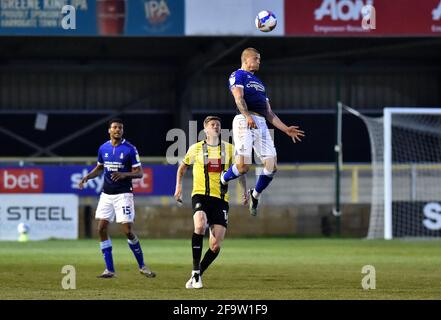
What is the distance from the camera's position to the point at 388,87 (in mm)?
45188

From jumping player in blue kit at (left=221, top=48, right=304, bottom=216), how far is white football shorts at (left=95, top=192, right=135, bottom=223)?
1960mm

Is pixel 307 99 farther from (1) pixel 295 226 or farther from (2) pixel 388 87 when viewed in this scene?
(1) pixel 295 226

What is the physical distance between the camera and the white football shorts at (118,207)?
59.9 ft

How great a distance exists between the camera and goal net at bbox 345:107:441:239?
3142 centimetres

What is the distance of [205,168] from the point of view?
665 inches

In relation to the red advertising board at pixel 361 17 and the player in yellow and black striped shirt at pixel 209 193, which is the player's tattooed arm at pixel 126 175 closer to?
the player in yellow and black striped shirt at pixel 209 193

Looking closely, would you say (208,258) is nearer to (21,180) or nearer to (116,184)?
(116,184)

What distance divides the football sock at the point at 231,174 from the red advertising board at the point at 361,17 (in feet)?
58.2

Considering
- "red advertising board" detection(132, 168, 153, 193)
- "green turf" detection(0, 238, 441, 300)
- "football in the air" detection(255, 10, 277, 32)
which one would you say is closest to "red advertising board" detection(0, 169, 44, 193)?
"red advertising board" detection(132, 168, 153, 193)

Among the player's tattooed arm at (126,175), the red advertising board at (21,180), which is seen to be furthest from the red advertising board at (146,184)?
the player's tattooed arm at (126,175)

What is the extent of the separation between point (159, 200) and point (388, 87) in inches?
540

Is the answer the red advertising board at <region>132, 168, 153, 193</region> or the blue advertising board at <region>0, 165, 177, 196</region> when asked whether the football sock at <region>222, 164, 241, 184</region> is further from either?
the red advertising board at <region>132, 168, 153, 193</region>

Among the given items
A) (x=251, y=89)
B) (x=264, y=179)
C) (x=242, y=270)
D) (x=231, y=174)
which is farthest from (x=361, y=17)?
(x=231, y=174)

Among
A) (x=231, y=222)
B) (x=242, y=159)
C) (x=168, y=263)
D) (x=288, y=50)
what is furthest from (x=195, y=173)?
(x=288, y=50)
